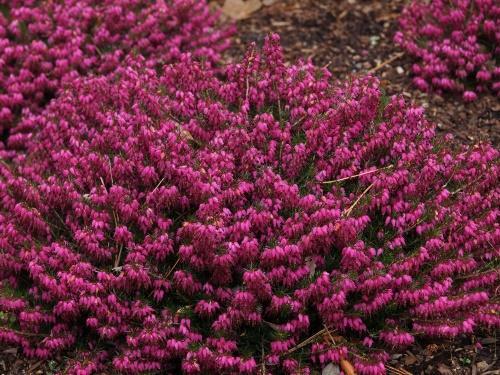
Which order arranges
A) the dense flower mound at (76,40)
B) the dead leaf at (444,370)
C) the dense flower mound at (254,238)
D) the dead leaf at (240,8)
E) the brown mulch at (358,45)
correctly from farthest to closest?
1. the dead leaf at (240,8)
2. the dense flower mound at (76,40)
3. the brown mulch at (358,45)
4. the dead leaf at (444,370)
5. the dense flower mound at (254,238)

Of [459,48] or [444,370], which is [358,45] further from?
[444,370]

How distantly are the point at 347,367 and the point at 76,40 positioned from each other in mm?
4223

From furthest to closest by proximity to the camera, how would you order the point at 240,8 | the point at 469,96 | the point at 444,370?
1. the point at 240,8
2. the point at 469,96
3. the point at 444,370

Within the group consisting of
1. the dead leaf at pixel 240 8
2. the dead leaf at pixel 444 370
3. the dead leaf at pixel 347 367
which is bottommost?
the dead leaf at pixel 444 370

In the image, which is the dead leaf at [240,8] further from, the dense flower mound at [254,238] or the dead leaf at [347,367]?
the dead leaf at [347,367]

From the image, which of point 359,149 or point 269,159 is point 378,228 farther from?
point 269,159

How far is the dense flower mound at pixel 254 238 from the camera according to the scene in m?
4.80

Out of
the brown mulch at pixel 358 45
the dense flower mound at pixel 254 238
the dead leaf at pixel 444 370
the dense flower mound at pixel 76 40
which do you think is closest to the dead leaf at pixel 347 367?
the dense flower mound at pixel 254 238

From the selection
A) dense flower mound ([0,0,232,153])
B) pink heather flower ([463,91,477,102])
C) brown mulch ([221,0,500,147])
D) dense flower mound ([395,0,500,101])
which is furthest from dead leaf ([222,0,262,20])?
pink heather flower ([463,91,477,102])

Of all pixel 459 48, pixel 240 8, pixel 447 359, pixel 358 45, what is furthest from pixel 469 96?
pixel 240 8

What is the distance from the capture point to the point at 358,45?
7824 millimetres

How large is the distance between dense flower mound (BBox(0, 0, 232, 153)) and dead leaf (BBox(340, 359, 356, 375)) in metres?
3.58

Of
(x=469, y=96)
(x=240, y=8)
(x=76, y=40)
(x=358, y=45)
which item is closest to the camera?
(x=469, y=96)

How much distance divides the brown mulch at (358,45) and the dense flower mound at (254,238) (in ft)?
4.47
